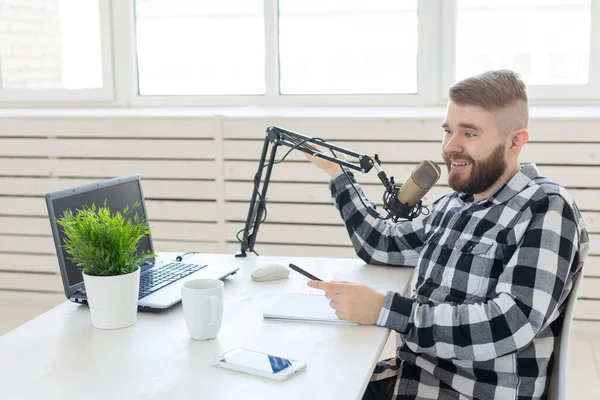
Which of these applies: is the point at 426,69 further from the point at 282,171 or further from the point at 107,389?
the point at 107,389

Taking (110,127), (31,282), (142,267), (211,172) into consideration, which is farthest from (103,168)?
(142,267)

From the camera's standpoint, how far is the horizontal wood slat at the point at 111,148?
12.6ft

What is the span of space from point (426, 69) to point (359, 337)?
8.45ft

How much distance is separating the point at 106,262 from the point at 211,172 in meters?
2.24

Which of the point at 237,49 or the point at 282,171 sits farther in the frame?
the point at 237,49

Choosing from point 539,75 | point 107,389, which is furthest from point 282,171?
point 107,389

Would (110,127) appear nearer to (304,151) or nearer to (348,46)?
(348,46)

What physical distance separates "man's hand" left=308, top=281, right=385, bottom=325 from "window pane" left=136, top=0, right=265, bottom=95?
8.71ft

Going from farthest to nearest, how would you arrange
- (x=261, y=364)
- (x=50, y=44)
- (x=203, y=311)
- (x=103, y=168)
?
(x=50, y=44)
(x=103, y=168)
(x=203, y=311)
(x=261, y=364)

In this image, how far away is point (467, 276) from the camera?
1.73m

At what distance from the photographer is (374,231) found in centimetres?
215

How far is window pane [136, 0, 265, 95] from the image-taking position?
418cm

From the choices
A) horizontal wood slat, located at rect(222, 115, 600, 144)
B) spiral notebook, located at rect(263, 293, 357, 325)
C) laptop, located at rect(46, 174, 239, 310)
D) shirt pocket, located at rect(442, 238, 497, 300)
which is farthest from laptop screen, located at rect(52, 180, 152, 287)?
horizontal wood slat, located at rect(222, 115, 600, 144)

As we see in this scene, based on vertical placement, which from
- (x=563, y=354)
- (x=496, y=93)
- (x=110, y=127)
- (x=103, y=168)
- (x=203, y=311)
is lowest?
(x=563, y=354)
